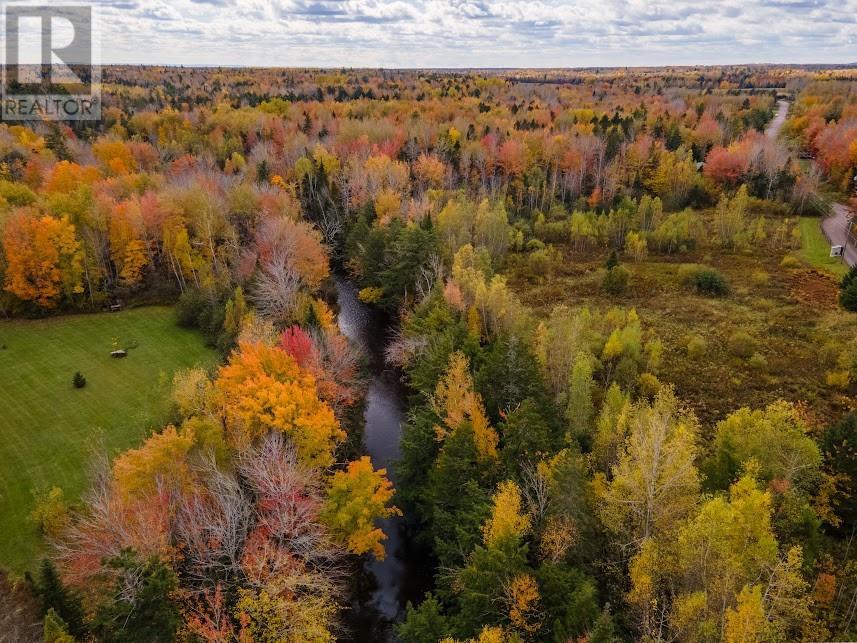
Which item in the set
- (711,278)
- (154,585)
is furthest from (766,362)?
(154,585)

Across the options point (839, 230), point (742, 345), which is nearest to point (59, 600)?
point (742, 345)

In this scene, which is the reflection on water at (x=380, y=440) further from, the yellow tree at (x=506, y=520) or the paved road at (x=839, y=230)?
the paved road at (x=839, y=230)

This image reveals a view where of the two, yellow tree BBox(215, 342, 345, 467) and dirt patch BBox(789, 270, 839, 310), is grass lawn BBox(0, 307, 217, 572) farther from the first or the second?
dirt patch BBox(789, 270, 839, 310)

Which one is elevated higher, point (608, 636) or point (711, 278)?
point (711, 278)

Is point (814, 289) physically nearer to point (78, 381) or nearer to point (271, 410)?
point (271, 410)

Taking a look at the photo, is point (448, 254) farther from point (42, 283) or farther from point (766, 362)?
point (42, 283)
